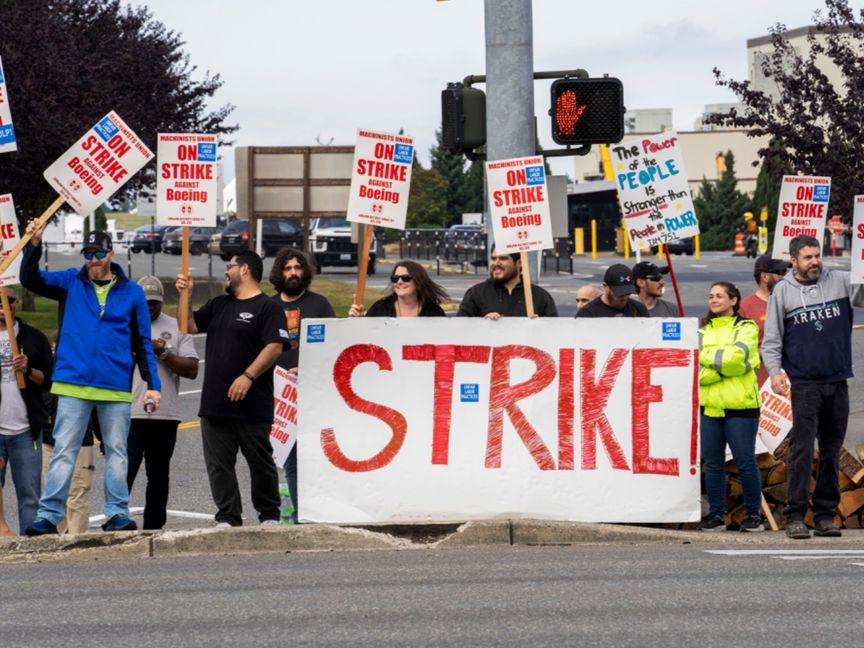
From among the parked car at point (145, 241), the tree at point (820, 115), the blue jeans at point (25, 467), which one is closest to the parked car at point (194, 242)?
the parked car at point (145, 241)

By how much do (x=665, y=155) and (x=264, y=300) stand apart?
3.55m

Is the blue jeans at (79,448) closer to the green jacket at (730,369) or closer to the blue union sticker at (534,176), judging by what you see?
the blue union sticker at (534,176)

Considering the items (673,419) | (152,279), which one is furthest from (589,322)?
(152,279)

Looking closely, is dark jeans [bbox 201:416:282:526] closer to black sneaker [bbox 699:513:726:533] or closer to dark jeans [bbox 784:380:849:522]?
black sneaker [bbox 699:513:726:533]

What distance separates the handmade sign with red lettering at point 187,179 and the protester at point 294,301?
0.58 metres

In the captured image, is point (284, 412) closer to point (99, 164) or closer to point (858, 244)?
point (99, 164)

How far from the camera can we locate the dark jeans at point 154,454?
11.2 metres

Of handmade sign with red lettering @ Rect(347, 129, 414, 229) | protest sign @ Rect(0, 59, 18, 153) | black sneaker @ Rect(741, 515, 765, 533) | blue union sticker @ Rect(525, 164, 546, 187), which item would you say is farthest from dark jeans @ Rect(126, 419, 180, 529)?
black sneaker @ Rect(741, 515, 765, 533)

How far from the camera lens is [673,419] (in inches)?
436

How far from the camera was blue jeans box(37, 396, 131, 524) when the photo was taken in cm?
1031

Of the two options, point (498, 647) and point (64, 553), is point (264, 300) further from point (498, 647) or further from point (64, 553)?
point (498, 647)

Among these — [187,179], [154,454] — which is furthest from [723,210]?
→ [154,454]

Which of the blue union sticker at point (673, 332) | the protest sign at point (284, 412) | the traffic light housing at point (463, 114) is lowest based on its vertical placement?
the protest sign at point (284, 412)

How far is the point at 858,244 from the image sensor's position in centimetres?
1225
